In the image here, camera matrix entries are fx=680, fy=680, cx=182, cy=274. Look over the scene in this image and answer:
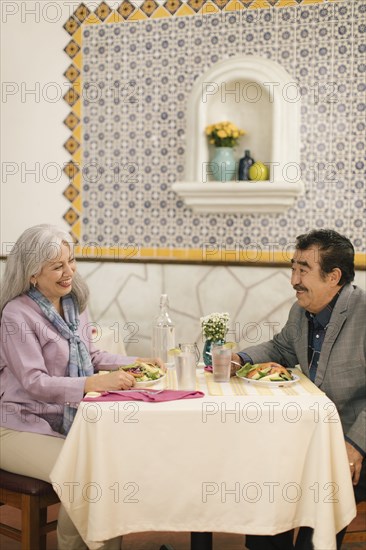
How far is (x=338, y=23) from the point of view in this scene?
389cm

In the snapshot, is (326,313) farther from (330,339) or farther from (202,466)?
(202,466)

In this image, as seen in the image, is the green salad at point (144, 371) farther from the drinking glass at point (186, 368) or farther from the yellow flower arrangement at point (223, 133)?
the yellow flower arrangement at point (223, 133)

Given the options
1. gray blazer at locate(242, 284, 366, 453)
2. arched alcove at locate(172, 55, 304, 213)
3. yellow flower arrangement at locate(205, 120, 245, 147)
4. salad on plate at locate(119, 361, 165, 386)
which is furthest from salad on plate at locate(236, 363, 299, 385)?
yellow flower arrangement at locate(205, 120, 245, 147)

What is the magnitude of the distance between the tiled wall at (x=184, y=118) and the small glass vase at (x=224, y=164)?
0.82ft

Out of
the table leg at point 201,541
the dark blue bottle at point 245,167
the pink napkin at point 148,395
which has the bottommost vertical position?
the table leg at point 201,541

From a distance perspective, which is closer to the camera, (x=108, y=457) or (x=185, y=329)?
(x=108, y=457)

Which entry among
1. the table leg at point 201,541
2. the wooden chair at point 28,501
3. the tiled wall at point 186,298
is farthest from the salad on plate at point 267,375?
the tiled wall at point 186,298

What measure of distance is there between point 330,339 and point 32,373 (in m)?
1.06

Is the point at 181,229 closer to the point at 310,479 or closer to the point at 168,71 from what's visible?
the point at 168,71

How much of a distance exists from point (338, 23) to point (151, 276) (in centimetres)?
185

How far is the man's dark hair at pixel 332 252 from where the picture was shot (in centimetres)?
257

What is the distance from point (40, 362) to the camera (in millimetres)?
2385

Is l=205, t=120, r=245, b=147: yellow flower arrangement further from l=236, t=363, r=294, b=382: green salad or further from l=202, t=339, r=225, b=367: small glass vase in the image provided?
l=236, t=363, r=294, b=382: green salad

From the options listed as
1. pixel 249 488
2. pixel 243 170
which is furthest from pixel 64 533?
pixel 243 170
